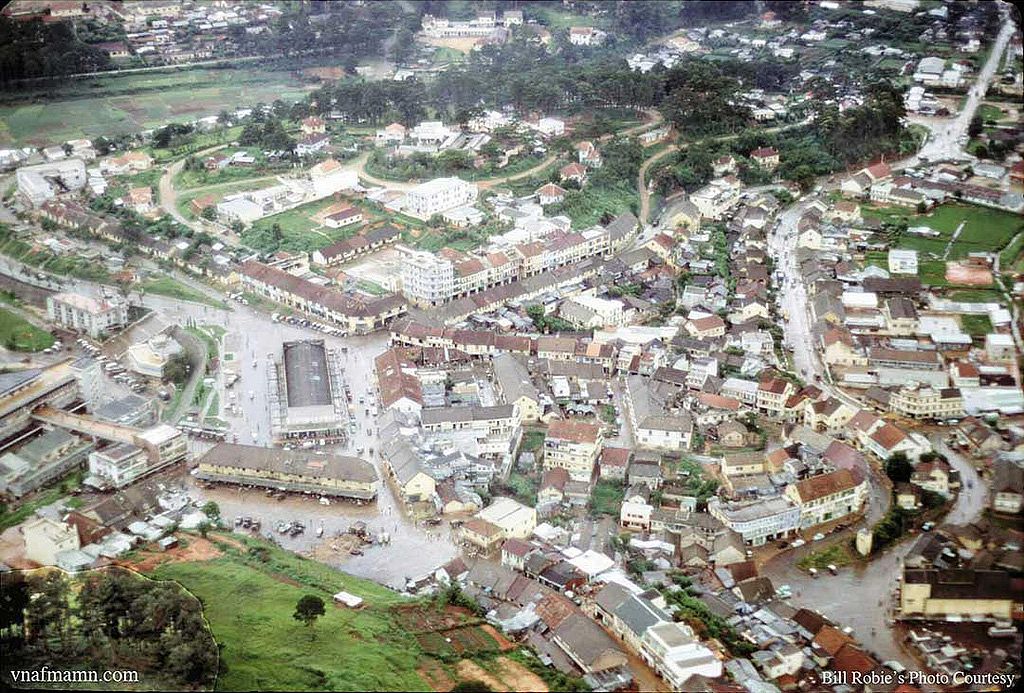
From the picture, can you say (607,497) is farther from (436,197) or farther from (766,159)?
(766,159)

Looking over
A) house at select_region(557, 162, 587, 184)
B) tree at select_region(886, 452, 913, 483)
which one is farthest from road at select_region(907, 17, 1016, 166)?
tree at select_region(886, 452, 913, 483)

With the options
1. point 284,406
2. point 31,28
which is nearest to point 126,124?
point 31,28

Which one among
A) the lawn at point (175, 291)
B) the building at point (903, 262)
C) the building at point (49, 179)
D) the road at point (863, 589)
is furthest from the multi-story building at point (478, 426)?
the building at point (49, 179)

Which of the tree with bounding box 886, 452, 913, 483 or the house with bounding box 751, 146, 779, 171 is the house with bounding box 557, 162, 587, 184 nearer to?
the house with bounding box 751, 146, 779, 171

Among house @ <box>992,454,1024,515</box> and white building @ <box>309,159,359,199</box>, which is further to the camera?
white building @ <box>309,159,359,199</box>

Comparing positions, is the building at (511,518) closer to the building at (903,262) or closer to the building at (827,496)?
the building at (827,496)

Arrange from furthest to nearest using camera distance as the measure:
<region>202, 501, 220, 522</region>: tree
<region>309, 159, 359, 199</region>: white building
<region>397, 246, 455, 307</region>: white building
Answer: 1. <region>309, 159, 359, 199</region>: white building
2. <region>397, 246, 455, 307</region>: white building
3. <region>202, 501, 220, 522</region>: tree

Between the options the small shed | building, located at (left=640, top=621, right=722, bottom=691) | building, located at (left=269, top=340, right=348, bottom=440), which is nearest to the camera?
building, located at (left=640, top=621, right=722, bottom=691)
